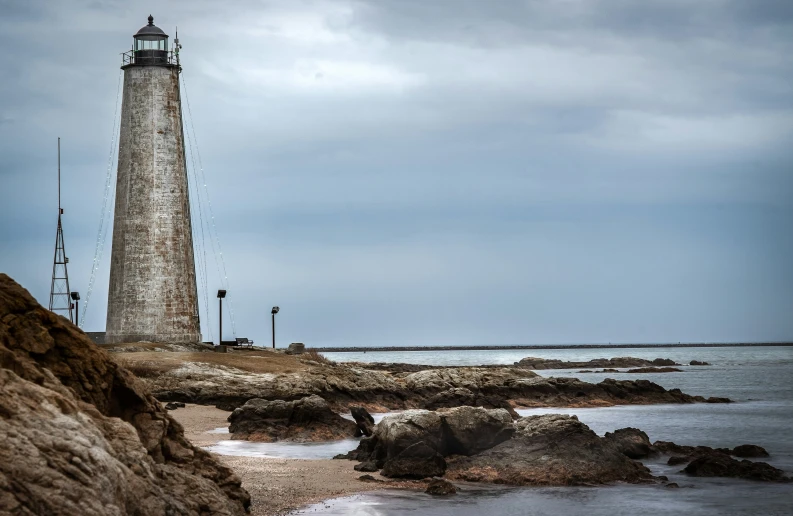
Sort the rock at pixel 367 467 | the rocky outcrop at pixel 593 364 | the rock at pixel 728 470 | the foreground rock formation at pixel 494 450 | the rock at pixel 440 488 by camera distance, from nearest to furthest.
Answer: the rock at pixel 440 488 < the foreground rock formation at pixel 494 450 < the rock at pixel 367 467 < the rock at pixel 728 470 < the rocky outcrop at pixel 593 364

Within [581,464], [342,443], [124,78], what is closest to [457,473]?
[581,464]

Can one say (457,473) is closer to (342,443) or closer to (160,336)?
(342,443)

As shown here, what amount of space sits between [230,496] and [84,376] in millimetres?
2053

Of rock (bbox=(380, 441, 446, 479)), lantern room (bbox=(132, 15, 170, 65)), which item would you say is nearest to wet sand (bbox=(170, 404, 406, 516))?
rock (bbox=(380, 441, 446, 479))

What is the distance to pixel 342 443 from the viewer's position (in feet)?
69.6

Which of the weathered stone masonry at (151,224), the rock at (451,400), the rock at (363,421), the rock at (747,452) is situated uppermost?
the weathered stone masonry at (151,224)

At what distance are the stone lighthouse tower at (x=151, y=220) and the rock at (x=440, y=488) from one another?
2220 cm

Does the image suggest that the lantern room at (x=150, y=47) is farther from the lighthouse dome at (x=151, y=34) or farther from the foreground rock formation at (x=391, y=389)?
the foreground rock formation at (x=391, y=389)

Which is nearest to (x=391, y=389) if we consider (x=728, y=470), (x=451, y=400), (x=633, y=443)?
(x=451, y=400)

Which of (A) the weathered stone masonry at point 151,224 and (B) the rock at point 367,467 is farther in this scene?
(A) the weathered stone masonry at point 151,224

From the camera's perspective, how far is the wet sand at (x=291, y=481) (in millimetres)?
12758

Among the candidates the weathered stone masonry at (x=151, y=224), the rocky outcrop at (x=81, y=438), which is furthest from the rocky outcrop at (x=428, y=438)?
the weathered stone masonry at (x=151, y=224)

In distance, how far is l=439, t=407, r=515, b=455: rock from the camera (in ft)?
55.9

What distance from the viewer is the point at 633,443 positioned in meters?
20.0
